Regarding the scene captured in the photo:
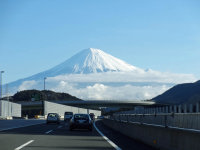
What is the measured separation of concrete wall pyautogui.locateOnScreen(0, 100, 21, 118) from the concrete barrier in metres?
50.0

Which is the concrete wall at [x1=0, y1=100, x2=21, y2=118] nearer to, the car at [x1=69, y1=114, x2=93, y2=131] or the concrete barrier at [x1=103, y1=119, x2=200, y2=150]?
the car at [x1=69, y1=114, x2=93, y2=131]

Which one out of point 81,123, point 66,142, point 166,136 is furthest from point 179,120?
point 81,123

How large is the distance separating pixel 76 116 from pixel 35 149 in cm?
1880

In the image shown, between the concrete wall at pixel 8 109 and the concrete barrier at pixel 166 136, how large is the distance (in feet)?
164

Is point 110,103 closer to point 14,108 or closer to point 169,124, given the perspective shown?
point 14,108

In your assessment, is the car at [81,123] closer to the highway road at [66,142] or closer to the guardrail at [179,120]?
the highway road at [66,142]

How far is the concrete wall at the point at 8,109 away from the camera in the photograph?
240ft

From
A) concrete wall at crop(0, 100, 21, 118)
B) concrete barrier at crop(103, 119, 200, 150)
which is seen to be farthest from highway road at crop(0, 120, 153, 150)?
concrete wall at crop(0, 100, 21, 118)

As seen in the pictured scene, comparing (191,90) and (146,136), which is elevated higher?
(191,90)

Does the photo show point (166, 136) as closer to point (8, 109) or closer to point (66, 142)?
point (66, 142)

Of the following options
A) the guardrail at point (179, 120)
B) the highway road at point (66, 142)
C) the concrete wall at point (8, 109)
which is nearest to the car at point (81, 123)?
the highway road at point (66, 142)

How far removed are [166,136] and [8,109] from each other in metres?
66.7

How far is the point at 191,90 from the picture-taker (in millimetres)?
194500

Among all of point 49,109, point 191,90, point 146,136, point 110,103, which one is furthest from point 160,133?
point 191,90
